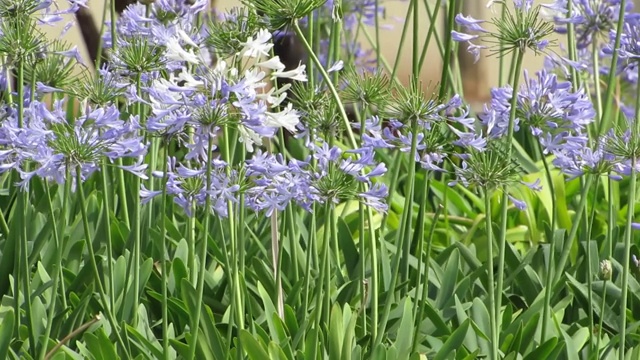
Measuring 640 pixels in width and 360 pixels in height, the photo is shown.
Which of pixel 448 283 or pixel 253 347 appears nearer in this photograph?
pixel 253 347

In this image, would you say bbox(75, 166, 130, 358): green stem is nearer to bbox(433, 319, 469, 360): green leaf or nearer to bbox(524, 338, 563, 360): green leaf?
bbox(433, 319, 469, 360): green leaf

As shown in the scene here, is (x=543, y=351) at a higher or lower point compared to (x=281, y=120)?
lower

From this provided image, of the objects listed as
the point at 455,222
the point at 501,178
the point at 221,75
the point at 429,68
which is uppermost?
the point at 221,75

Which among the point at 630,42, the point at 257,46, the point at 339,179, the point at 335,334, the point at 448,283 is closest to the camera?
the point at 257,46


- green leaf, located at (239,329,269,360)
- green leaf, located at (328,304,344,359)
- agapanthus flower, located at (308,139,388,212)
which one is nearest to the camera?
agapanthus flower, located at (308,139,388,212)

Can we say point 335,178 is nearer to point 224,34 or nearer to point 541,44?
point 224,34

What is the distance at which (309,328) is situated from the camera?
2447mm

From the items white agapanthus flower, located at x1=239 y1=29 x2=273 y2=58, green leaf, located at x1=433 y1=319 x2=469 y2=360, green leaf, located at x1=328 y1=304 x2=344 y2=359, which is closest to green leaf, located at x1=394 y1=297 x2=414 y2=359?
green leaf, located at x1=433 y1=319 x2=469 y2=360

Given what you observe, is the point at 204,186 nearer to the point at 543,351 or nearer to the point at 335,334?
the point at 335,334

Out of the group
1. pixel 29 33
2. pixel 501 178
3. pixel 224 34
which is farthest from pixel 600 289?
pixel 29 33

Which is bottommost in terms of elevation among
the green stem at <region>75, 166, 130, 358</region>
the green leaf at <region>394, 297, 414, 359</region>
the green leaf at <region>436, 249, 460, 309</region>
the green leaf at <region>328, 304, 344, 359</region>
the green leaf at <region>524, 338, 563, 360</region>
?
the green leaf at <region>436, 249, 460, 309</region>

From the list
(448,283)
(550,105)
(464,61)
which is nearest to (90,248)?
(550,105)

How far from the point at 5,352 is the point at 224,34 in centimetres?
92

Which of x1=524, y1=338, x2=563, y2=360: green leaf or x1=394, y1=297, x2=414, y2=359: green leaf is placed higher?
x1=394, y1=297, x2=414, y2=359: green leaf
